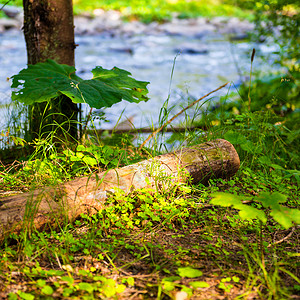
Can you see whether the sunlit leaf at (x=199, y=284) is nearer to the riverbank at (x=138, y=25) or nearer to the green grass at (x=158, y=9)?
the riverbank at (x=138, y=25)

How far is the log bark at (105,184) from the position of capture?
1.88 metres

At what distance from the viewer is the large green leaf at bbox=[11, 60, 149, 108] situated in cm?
253

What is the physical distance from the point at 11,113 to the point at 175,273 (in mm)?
2341

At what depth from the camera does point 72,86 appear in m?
2.61

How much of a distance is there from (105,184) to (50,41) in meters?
1.68

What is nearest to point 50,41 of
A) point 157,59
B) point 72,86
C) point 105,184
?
point 72,86

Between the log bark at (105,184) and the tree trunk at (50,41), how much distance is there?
3.13 feet

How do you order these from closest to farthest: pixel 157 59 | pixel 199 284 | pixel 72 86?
pixel 199 284 → pixel 72 86 → pixel 157 59

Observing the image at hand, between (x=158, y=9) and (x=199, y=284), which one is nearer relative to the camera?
(x=199, y=284)

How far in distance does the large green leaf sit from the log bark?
601 millimetres

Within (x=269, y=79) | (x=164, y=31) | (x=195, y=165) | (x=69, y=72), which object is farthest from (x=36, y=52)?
(x=164, y=31)

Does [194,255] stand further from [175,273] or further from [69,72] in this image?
[69,72]

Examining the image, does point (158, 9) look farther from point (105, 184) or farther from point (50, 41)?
point (105, 184)

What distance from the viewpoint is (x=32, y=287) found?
153 centimetres
